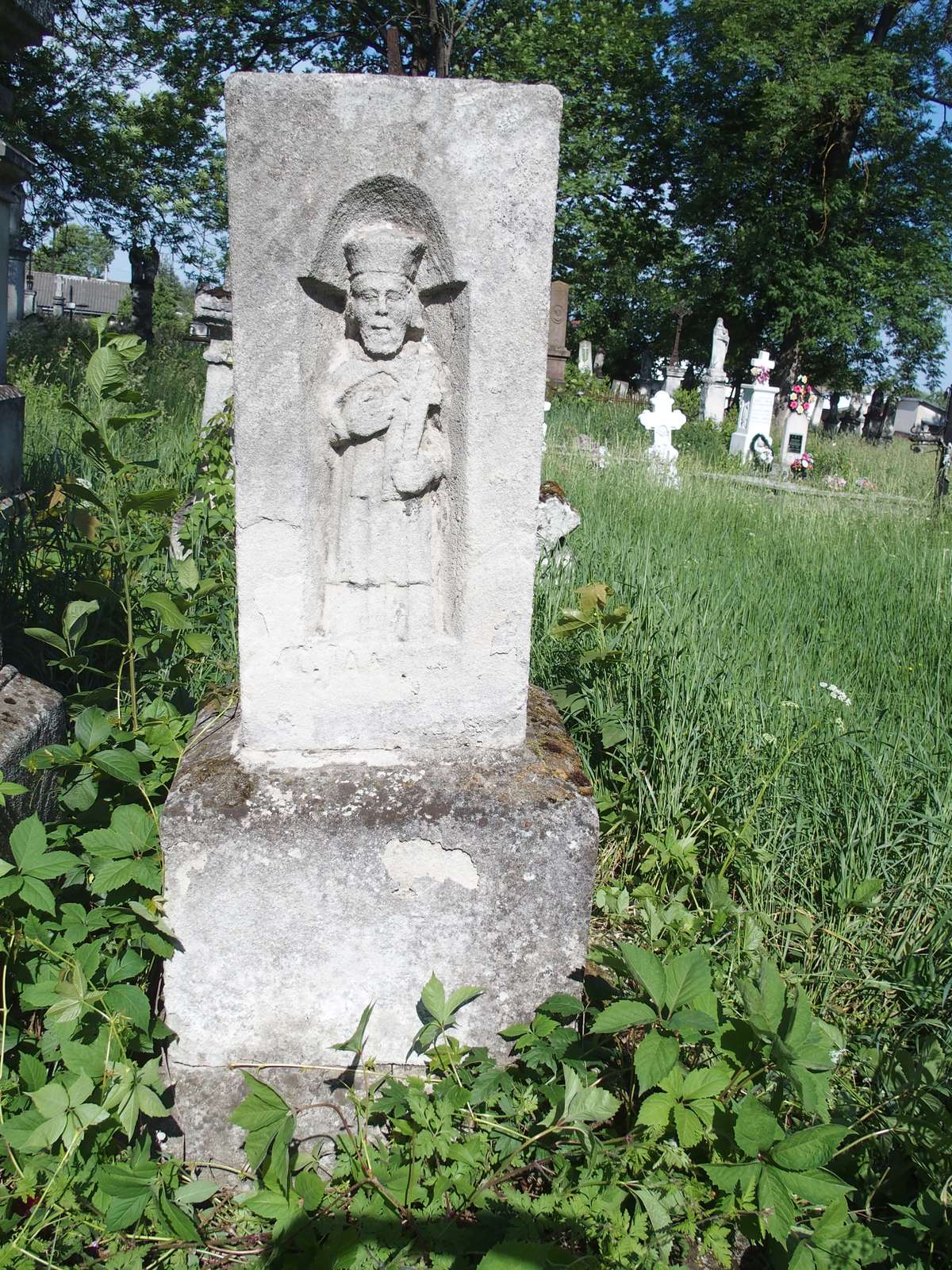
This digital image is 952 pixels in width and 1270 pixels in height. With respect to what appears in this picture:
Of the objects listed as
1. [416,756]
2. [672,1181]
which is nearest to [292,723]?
[416,756]

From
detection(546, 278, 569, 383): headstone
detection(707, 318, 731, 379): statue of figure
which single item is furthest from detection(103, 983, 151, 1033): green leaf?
detection(707, 318, 731, 379): statue of figure

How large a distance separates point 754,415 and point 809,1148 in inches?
591

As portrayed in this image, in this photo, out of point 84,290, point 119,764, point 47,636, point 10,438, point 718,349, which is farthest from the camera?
point 84,290

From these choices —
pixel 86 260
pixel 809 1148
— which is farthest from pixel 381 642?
pixel 86 260

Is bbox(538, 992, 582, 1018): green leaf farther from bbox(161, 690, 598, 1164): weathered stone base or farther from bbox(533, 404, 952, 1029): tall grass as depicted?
bbox(533, 404, 952, 1029): tall grass

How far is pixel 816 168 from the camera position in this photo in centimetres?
2036

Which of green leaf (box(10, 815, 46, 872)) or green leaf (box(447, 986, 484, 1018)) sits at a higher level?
green leaf (box(10, 815, 46, 872))

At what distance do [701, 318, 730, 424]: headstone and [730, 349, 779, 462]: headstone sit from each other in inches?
103

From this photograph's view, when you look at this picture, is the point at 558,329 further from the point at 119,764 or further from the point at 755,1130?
the point at 755,1130

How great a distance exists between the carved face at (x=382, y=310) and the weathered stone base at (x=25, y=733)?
1.31m

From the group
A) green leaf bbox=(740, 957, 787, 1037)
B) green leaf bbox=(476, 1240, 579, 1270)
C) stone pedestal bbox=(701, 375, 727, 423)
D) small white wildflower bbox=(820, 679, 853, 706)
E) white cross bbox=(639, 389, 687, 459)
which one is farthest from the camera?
stone pedestal bbox=(701, 375, 727, 423)

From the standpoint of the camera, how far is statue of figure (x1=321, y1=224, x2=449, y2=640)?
1673 millimetres

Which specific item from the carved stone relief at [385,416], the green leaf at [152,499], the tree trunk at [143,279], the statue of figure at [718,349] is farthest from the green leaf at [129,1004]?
the statue of figure at [718,349]

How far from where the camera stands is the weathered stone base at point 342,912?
1.73 meters
